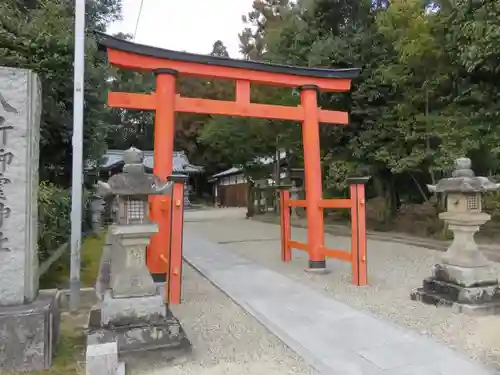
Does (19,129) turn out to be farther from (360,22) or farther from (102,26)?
(360,22)

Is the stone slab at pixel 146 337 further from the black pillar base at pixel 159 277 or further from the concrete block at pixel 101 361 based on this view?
the black pillar base at pixel 159 277

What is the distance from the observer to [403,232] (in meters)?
13.9

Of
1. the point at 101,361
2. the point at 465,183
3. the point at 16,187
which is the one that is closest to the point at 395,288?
the point at 465,183

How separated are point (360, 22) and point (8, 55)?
10.5m

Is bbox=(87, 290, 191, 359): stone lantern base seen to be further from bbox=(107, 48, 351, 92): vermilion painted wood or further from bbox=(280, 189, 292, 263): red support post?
bbox=(280, 189, 292, 263): red support post

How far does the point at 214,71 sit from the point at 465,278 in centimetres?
515

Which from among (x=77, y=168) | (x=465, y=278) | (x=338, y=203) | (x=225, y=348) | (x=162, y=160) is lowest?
(x=225, y=348)

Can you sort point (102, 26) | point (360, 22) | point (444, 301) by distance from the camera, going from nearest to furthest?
point (444, 301), point (102, 26), point (360, 22)

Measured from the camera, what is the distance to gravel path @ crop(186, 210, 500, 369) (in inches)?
169

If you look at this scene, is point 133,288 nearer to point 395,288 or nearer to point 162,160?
point 162,160

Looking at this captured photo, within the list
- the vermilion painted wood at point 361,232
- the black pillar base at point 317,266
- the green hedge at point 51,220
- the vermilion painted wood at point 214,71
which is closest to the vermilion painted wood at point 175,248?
the green hedge at point 51,220

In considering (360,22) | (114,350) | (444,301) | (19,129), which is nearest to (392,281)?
(444,301)

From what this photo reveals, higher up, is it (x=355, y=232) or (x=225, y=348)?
(x=355, y=232)

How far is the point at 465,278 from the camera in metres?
5.25
